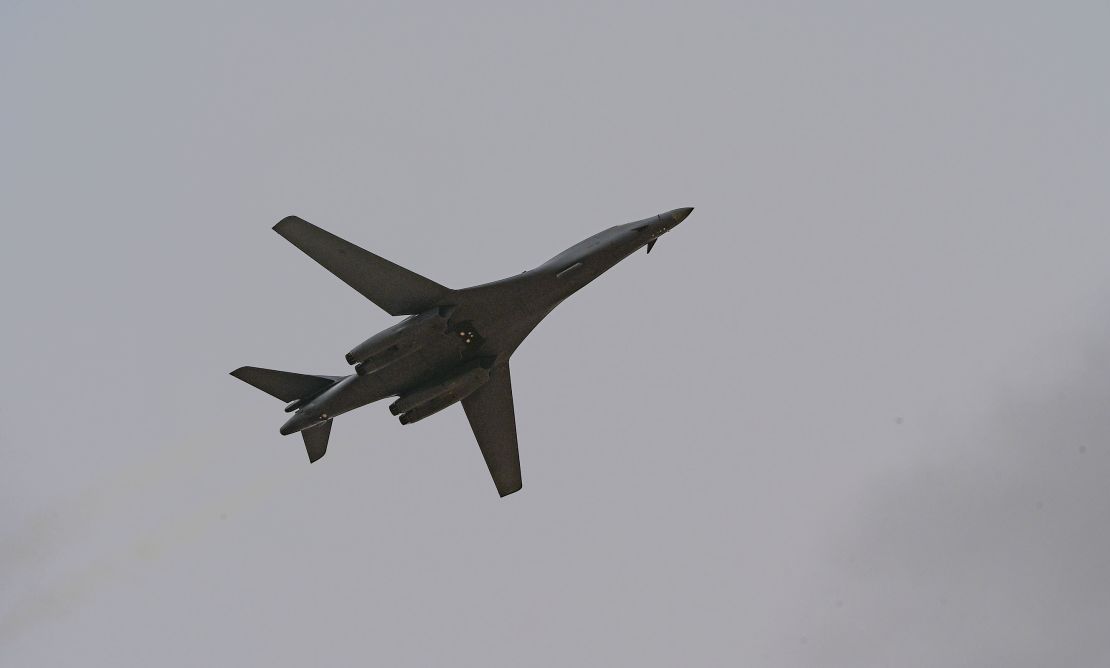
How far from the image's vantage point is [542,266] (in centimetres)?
4291

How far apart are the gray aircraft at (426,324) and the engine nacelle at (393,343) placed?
4 centimetres

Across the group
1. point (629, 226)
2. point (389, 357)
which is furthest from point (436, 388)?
point (629, 226)

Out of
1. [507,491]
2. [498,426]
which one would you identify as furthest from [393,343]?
[507,491]

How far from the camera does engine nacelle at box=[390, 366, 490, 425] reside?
43531 mm

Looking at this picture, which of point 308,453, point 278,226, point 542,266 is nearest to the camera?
point 278,226

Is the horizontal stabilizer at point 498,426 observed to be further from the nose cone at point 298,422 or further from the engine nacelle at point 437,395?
the nose cone at point 298,422

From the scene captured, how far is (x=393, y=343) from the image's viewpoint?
1638 inches

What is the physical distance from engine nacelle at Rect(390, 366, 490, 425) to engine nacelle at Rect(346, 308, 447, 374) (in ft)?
6.84

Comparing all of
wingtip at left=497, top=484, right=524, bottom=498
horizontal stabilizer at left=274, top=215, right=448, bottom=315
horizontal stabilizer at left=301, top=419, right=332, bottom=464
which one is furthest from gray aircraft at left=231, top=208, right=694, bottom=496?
wingtip at left=497, top=484, right=524, bottom=498

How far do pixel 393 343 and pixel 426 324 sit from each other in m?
1.38

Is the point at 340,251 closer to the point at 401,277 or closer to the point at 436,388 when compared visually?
the point at 401,277

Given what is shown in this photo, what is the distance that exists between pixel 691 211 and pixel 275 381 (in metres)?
16.9

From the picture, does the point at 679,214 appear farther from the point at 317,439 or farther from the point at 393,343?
the point at 317,439

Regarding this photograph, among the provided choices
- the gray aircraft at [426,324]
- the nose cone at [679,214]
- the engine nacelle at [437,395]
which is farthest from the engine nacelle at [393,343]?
the nose cone at [679,214]
